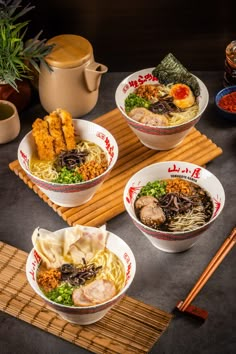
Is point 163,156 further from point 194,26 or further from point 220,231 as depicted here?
point 194,26

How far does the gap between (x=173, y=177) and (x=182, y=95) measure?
18.8 inches

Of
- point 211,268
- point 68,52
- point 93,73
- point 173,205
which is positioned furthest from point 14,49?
point 211,268

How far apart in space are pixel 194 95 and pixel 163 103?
0.14m

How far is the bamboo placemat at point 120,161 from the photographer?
10.4ft

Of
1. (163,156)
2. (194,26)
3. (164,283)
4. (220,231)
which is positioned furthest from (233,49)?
(164,283)

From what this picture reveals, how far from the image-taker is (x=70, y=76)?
A: 3.42 m

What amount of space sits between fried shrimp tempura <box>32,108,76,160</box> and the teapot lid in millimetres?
227

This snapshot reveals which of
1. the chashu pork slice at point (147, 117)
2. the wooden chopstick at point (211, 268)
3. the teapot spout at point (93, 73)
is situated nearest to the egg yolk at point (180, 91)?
the chashu pork slice at point (147, 117)

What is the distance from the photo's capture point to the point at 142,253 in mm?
3041

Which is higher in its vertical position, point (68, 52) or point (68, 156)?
point (68, 52)

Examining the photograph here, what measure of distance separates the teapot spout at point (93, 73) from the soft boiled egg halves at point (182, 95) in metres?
0.31

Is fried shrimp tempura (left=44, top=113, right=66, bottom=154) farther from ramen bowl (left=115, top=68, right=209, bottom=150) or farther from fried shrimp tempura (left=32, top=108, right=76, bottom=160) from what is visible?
ramen bowl (left=115, top=68, right=209, bottom=150)

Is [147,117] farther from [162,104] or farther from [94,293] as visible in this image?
[94,293]

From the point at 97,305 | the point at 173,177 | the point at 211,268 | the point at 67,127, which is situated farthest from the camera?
the point at 67,127
